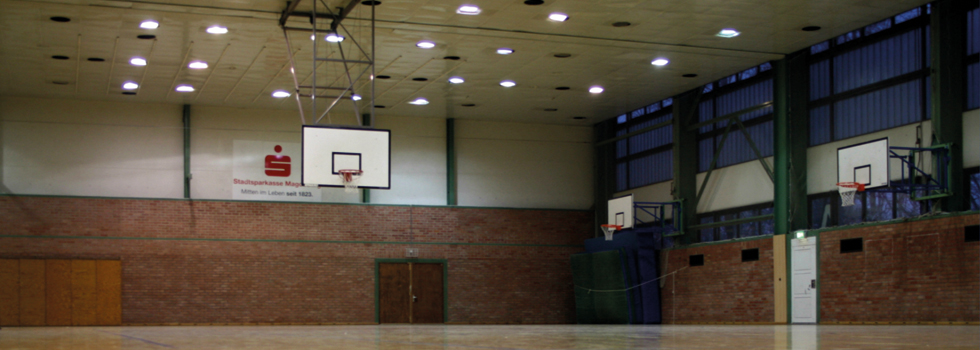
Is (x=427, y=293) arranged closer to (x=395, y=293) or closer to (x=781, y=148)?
(x=395, y=293)

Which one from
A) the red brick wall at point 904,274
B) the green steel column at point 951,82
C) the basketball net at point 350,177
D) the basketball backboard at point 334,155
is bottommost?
the red brick wall at point 904,274

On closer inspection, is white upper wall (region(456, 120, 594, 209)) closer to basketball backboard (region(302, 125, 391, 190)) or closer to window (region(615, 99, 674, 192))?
window (region(615, 99, 674, 192))

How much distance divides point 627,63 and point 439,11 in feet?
21.6

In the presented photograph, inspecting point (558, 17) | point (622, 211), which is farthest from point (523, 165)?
point (558, 17)

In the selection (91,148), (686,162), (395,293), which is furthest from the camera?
(395,293)

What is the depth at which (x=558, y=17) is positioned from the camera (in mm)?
20125

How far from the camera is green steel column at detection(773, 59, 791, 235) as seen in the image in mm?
23656

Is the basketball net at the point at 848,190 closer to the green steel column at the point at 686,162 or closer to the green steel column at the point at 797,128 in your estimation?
the green steel column at the point at 797,128

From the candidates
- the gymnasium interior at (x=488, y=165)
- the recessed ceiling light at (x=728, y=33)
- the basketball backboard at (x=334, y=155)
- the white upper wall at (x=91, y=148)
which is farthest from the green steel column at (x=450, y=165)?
the basketball backboard at (x=334, y=155)

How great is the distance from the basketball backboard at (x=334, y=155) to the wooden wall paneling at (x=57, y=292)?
1229 centimetres

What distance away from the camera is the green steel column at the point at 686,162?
27984 mm

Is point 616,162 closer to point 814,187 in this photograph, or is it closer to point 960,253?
point 814,187

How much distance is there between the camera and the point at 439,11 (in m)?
19.7

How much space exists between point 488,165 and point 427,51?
959 centimetres
